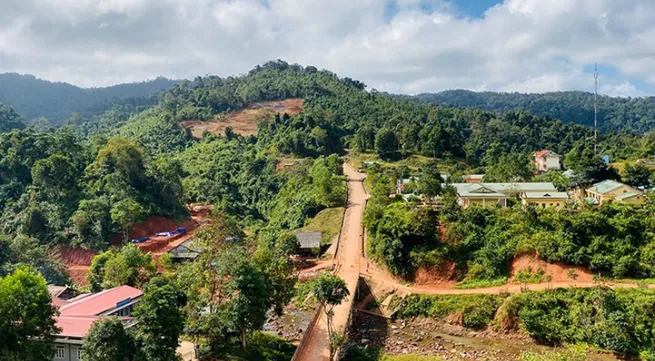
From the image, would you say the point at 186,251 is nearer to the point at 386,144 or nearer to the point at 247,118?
the point at 386,144

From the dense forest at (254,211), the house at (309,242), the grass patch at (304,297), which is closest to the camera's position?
the dense forest at (254,211)

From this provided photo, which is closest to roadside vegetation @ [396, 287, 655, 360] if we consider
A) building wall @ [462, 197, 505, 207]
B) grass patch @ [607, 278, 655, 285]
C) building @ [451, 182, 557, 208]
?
grass patch @ [607, 278, 655, 285]

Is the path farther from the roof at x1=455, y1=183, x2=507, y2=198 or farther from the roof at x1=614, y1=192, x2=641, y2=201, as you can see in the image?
the roof at x1=614, y1=192, x2=641, y2=201

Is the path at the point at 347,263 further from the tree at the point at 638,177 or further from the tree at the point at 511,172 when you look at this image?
the tree at the point at 638,177

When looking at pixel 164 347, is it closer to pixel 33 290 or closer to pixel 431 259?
pixel 33 290

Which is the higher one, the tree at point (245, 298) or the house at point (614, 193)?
the house at point (614, 193)

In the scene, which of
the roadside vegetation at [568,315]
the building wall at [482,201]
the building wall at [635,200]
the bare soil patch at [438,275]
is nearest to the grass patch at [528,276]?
the roadside vegetation at [568,315]

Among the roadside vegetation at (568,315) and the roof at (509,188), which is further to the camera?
the roof at (509,188)

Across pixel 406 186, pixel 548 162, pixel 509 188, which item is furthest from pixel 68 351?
pixel 548 162
